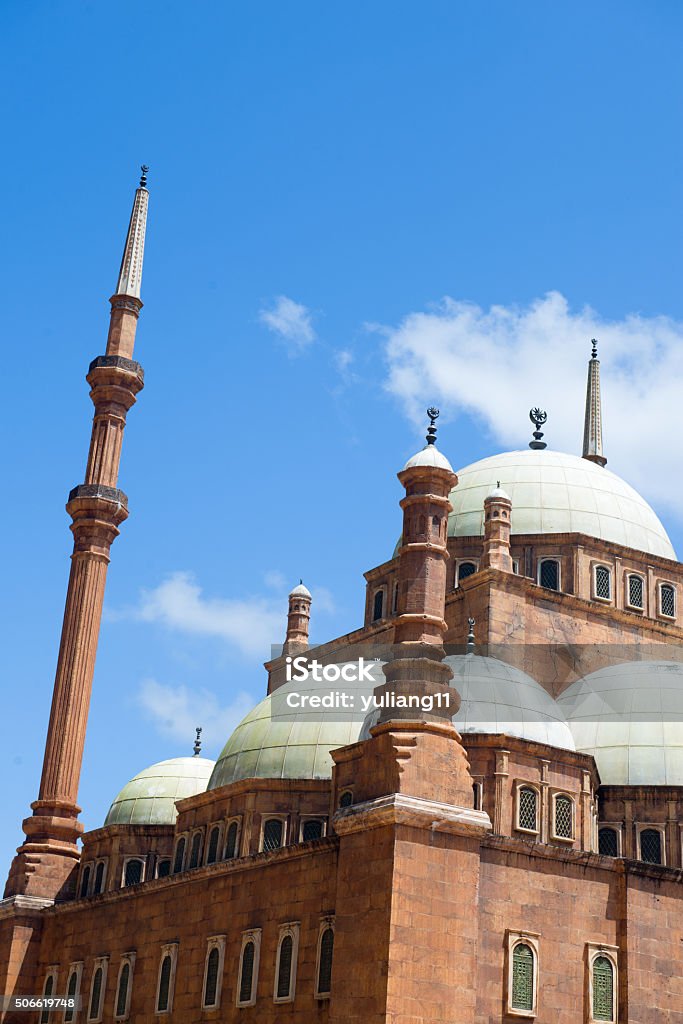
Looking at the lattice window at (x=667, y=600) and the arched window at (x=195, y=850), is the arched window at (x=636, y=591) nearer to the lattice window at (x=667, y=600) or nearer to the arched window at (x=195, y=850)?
the lattice window at (x=667, y=600)

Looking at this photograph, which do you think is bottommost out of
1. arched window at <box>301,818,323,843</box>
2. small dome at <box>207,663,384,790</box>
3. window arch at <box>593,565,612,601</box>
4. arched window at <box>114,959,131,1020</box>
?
arched window at <box>114,959,131,1020</box>

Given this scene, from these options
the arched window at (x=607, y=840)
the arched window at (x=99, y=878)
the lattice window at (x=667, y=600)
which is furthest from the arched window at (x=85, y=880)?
the lattice window at (x=667, y=600)

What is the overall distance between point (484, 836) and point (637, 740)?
5800mm

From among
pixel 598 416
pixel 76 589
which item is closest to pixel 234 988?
pixel 76 589

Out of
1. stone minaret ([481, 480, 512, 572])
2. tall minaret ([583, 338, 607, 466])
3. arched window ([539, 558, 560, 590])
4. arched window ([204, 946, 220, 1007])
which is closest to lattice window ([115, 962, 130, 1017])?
arched window ([204, 946, 220, 1007])

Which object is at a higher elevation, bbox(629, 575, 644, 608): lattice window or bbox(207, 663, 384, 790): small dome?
bbox(629, 575, 644, 608): lattice window

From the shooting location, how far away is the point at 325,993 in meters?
16.6

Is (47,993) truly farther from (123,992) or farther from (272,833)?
(272,833)

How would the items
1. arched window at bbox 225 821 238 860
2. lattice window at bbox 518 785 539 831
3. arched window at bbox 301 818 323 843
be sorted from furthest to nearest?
1. arched window at bbox 225 821 238 860
2. arched window at bbox 301 818 323 843
3. lattice window at bbox 518 785 539 831

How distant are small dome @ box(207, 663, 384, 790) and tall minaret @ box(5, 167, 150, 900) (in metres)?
2.96

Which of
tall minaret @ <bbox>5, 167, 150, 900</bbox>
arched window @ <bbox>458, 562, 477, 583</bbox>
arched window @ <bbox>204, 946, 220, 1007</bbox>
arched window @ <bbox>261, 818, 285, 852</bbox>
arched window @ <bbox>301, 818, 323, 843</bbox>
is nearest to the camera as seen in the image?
arched window @ <bbox>204, 946, 220, 1007</bbox>

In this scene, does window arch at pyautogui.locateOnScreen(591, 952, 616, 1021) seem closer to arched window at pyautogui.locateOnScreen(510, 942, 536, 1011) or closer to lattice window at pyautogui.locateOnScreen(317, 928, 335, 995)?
arched window at pyautogui.locateOnScreen(510, 942, 536, 1011)

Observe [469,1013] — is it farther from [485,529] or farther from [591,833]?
[485,529]

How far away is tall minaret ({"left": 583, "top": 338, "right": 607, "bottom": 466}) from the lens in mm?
33562
